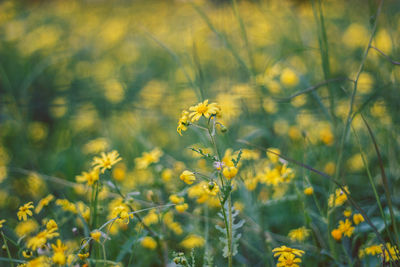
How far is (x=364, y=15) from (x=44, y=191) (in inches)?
137

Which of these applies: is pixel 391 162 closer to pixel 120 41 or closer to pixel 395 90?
pixel 395 90

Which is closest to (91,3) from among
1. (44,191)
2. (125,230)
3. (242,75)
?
(242,75)

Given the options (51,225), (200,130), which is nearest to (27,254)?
(51,225)

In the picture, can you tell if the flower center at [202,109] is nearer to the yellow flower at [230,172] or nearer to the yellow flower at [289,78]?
the yellow flower at [230,172]

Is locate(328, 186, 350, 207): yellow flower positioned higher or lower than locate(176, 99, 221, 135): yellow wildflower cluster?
lower

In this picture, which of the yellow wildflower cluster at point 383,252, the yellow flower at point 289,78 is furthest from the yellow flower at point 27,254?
the yellow flower at point 289,78

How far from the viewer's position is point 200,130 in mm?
1375

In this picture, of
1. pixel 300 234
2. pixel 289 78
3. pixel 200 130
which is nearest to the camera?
pixel 300 234

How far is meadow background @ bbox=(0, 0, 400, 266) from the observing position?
1114 mm

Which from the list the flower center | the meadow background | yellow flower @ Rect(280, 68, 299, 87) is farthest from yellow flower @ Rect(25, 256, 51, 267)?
yellow flower @ Rect(280, 68, 299, 87)

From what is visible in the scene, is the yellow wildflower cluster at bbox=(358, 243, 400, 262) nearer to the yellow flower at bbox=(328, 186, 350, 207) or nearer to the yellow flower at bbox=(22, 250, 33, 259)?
the yellow flower at bbox=(328, 186, 350, 207)

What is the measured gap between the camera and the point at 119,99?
2.55 m

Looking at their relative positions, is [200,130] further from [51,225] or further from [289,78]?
[289,78]

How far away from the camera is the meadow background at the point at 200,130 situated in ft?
3.66
